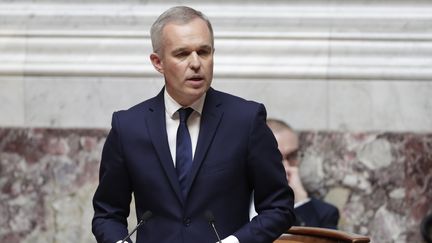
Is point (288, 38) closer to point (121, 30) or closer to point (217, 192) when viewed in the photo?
point (121, 30)

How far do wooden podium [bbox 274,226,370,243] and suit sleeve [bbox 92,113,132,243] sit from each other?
2.29 ft

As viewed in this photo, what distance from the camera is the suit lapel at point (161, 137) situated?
14.5 ft

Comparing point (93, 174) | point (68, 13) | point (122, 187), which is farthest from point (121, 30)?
point (122, 187)

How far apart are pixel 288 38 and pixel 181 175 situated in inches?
113

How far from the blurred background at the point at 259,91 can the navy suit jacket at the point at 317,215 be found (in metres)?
0.35

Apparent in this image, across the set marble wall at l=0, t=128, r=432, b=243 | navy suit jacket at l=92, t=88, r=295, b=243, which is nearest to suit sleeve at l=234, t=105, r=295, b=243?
navy suit jacket at l=92, t=88, r=295, b=243

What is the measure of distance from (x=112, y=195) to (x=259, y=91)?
267 centimetres

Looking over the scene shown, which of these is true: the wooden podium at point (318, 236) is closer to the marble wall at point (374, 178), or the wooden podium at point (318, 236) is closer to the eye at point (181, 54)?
the eye at point (181, 54)

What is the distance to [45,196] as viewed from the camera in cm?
734

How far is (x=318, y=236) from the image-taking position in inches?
198

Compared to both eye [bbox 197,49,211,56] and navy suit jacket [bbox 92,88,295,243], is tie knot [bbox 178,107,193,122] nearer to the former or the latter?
navy suit jacket [bbox 92,88,295,243]

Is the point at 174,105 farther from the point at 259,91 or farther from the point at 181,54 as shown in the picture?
the point at 259,91

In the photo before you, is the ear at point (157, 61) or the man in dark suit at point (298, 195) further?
the man in dark suit at point (298, 195)

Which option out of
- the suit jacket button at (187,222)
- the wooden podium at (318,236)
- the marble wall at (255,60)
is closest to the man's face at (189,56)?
the suit jacket button at (187,222)
